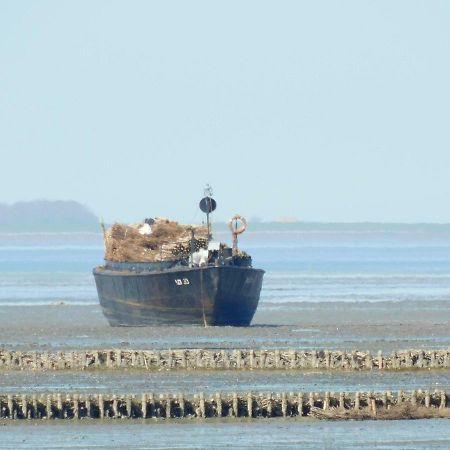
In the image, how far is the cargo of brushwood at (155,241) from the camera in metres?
61.1

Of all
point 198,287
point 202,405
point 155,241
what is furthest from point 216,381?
point 155,241

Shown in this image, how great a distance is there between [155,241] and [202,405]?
2849cm

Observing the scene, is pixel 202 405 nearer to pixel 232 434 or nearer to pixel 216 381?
pixel 232 434

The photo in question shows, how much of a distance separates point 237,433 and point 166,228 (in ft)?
99.2

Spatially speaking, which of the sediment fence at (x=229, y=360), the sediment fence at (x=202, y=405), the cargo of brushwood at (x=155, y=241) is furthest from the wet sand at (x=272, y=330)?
the sediment fence at (x=202, y=405)

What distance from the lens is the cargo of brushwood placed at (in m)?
61.1

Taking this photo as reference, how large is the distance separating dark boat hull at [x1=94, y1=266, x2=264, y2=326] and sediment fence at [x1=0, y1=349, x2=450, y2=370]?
48.1ft

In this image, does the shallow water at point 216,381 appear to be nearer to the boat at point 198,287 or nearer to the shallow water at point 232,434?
the shallow water at point 232,434

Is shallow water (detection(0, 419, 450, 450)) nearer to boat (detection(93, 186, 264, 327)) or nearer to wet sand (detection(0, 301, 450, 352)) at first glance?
wet sand (detection(0, 301, 450, 352))

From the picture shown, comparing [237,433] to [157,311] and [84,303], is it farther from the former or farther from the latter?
[84,303]

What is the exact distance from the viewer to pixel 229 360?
43531 millimetres

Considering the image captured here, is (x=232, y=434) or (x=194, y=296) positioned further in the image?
(x=194, y=296)

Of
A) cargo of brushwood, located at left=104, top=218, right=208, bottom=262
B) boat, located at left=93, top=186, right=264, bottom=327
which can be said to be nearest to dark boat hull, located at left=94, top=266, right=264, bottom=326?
boat, located at left=93, top=186, right=264, bottom=327

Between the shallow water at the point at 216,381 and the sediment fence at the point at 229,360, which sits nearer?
the shallow water at the point at 216,381
